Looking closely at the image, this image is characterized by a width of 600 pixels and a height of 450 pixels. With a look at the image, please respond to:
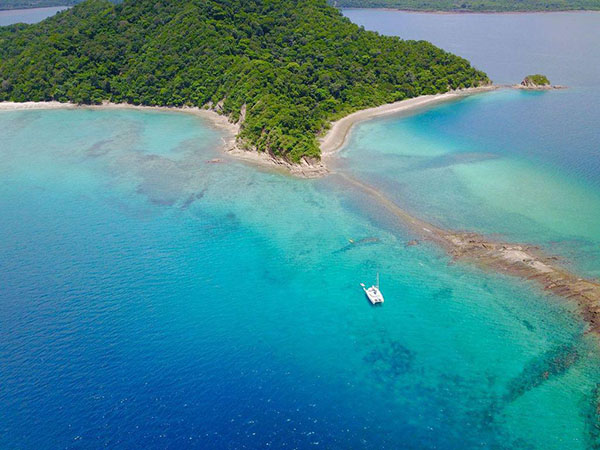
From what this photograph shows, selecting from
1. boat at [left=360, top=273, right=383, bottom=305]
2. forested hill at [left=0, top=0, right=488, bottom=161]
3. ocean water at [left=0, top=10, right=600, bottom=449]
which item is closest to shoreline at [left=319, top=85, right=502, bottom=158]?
forested hill at [left=0, top=0, right=488, bottom=161]

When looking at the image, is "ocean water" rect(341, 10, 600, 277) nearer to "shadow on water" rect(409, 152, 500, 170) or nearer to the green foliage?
"shadow on water" rect(409, 152, 500, 170)

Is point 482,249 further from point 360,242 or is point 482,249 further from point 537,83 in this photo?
point 537,83

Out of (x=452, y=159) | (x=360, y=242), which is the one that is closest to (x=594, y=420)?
(x=360, y=242)

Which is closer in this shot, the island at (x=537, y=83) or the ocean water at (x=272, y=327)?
the ocean water at (x=272, y=327)

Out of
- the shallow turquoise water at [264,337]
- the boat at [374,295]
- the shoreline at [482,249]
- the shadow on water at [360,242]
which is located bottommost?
the shallow turquoise water at [264,337]

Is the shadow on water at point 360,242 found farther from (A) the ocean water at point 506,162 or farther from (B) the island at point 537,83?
(B) the island at point 537,83

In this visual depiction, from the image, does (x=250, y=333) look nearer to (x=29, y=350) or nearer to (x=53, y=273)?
(x=29, y=350)

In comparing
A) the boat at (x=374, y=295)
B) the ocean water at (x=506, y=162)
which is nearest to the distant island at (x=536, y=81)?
the ocean water at (x=506, y=162)
